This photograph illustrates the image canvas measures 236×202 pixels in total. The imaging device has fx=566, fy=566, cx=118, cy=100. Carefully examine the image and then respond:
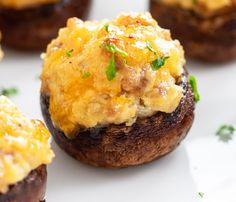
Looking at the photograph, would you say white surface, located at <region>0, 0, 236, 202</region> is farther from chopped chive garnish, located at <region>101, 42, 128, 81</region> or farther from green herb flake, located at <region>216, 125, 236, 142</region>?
chopped chive garnish, located at <region>101, 42, 128, 81</region>

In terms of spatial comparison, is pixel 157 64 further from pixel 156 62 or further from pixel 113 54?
pixel 113 54

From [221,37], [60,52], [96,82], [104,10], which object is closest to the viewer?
[96,82]

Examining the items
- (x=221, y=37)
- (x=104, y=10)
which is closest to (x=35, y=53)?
(x=104, y=10)

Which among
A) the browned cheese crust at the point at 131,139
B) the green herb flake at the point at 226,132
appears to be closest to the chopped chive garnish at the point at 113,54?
the browned cheese crust at the point at 131,139

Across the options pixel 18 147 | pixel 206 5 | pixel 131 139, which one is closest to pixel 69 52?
pixel 131 139

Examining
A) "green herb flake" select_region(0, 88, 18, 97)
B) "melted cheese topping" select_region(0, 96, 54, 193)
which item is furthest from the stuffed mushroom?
"green herb flake" select_region(0, 88, 18, 97)

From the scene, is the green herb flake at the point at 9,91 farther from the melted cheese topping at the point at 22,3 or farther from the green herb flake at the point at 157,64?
the green herb flake at the point at 157,64

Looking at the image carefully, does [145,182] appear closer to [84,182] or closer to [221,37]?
[84,182]
